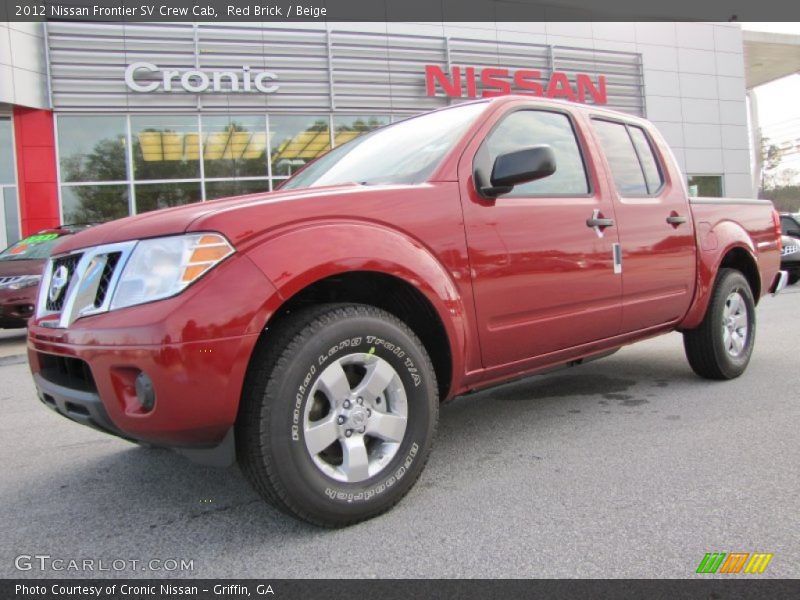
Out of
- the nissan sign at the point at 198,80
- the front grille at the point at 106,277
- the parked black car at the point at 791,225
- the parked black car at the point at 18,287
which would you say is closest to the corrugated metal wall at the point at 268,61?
the nissan sign at the point at 198,80

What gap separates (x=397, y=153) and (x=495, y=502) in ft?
5.71

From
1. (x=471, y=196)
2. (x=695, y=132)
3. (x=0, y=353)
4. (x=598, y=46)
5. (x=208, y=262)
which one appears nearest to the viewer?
(x=208, y=262)

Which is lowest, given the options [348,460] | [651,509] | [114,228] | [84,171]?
[651,509]

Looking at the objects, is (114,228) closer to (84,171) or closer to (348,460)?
(348,460)

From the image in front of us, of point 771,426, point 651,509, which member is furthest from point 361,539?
point 771,426

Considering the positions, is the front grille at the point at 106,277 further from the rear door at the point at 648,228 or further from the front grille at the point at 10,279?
the front grille at the point at 10,279

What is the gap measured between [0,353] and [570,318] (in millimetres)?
7498

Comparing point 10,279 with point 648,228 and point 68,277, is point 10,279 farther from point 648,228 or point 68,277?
point 648,228

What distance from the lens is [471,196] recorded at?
9.42 feet

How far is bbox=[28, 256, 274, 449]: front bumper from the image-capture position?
207cm

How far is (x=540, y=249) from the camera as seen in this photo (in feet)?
10.1

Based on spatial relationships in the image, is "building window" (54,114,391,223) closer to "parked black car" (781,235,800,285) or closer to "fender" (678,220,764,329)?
"parked black car" (781,235,800,285)

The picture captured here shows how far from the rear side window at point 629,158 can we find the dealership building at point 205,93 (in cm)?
1355

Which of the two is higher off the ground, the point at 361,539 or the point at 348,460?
the point at 348,460
